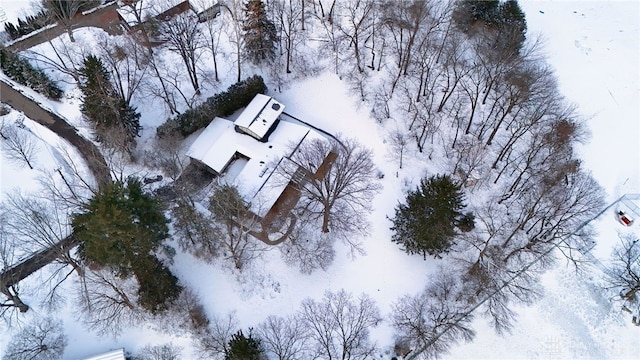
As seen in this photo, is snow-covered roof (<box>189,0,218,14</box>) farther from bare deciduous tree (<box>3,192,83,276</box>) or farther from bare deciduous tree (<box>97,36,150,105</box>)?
bare deciduous tree (<box>3,192,83,276</box>)

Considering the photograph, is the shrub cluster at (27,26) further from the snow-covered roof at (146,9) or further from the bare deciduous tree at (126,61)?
the snow-covered roof at (146,9)

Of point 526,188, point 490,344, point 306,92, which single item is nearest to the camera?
point 490,344

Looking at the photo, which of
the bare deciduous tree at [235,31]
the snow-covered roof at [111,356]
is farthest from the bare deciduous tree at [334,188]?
the snow-covered roof at [111,356]

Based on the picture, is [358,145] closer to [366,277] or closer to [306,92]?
[306,92]

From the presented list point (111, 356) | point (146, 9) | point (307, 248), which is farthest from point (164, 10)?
point (111, 356)

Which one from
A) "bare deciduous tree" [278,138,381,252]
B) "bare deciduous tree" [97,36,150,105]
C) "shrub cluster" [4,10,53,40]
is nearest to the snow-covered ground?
"bare deciduous tree" [278,138,381,252]

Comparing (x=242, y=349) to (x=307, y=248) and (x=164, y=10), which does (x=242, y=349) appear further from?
(x=164, y=10)

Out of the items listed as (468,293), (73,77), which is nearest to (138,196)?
(73,77)

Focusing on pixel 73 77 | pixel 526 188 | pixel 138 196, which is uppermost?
pixel 73 77
